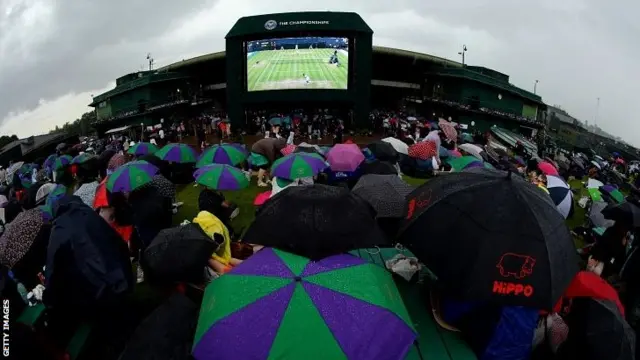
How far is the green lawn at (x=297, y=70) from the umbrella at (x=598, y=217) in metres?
21.1

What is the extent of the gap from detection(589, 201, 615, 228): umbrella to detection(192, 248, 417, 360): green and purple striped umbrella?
6837 mm

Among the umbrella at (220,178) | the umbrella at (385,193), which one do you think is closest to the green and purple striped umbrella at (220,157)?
the umbrella at (220,178)

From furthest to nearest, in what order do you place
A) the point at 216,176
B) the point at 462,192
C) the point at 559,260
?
the point at 216,176 < the point at 462,192 < the point at 559,260

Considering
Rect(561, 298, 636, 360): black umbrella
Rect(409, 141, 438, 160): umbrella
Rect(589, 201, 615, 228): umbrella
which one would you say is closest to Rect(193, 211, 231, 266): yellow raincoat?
Rect(561, 298, 636, 360): black umbrella

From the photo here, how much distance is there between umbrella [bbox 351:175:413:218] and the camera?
594 cm

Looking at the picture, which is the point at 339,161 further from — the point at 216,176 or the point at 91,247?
the point at 91,247

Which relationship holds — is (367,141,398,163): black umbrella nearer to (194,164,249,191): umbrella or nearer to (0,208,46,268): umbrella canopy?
(194,164,249,191): umbrella

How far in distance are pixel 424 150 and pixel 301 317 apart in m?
10.4

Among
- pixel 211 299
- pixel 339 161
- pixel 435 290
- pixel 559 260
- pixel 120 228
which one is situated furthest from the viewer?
pixel 339 161

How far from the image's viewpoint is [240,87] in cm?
2933

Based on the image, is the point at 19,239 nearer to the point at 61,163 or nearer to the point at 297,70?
the point at 61,163

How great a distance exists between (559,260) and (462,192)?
0.92 m

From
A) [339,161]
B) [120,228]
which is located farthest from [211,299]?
[339,161]

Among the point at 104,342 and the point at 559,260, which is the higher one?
the point at 559,260
